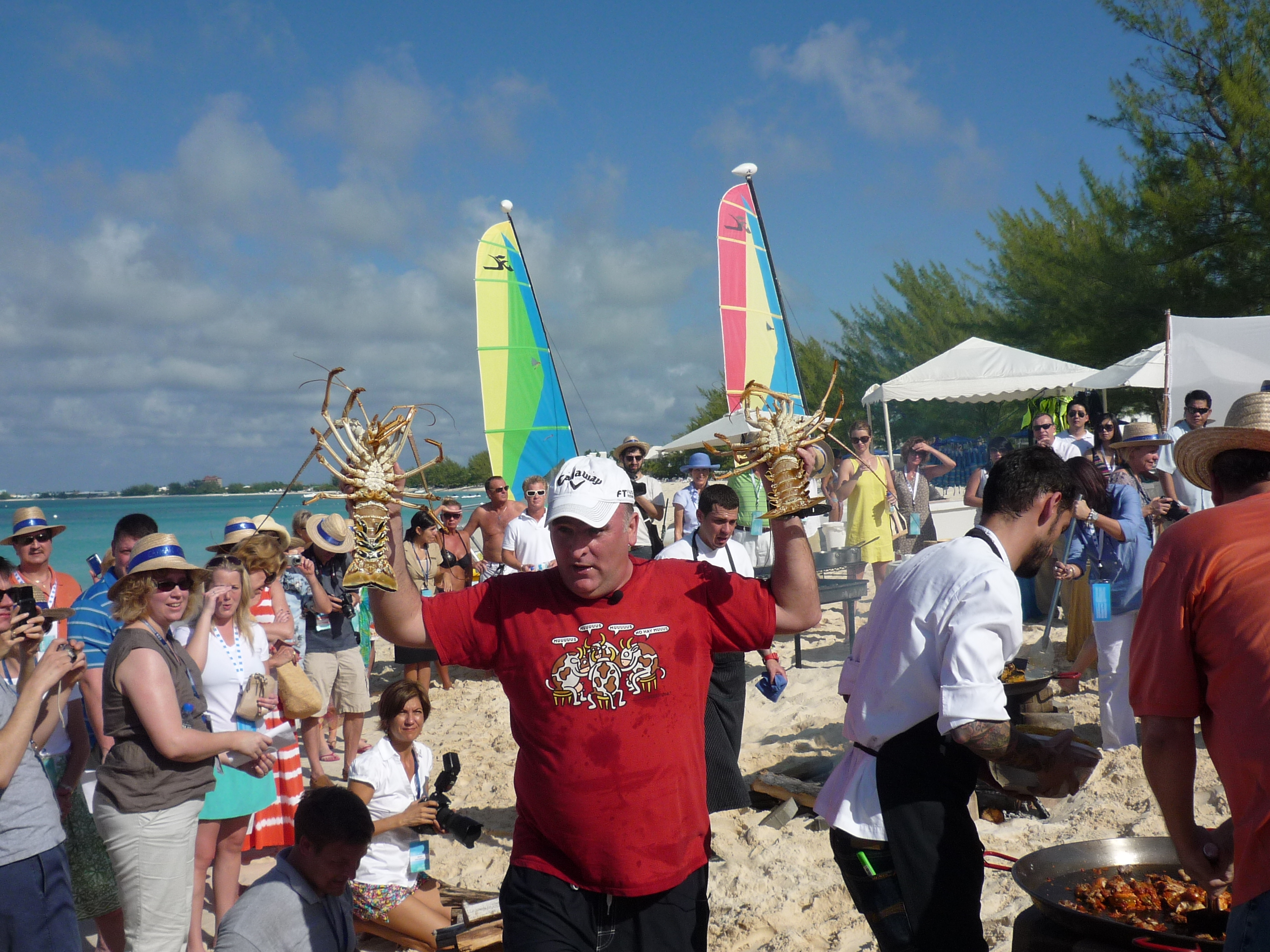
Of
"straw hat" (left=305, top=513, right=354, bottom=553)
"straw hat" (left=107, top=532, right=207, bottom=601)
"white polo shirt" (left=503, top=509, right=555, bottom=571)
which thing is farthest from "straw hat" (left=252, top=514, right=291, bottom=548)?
"white polo shirt" (left=503, top=509, right=555, bottom=571)

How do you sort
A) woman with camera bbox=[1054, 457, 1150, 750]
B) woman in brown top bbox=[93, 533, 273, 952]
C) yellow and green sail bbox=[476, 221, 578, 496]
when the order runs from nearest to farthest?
1. woman in brown top bbox=[93, 533, 273, 952]
2. woman with camera bbox=[1054, 457, 1150, 750]
3. yellow and green sail bbox=[476, 221, 578, 496]

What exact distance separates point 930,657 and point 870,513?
737cm

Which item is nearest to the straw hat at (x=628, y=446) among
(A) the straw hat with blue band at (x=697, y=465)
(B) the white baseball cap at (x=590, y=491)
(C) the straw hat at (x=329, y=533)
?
(A) the straw hat with blue band at (x=697, y=465)

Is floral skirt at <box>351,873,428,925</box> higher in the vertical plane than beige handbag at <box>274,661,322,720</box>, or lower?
lower

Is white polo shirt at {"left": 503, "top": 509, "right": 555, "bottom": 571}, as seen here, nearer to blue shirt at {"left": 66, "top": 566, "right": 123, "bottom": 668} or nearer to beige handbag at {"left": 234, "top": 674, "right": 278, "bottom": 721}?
beige handbag at {"left": 234, "top": 674, "right": 278, "bottom": 721}

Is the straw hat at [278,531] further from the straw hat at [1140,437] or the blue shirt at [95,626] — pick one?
the straw hat at [1140,437]

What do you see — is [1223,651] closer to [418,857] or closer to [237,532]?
[418,857]

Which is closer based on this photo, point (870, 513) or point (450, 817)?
point (450, 817)

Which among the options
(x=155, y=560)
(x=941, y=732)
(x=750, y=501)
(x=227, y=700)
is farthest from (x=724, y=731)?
(x=750, y=501)

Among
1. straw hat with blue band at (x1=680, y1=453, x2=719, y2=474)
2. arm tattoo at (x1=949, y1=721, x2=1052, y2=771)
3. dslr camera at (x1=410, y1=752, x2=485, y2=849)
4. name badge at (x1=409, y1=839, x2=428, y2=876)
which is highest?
straw hat with blue band at (x1=680, y1=453, x2=719, y2=474)

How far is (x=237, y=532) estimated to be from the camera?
20.4 feet

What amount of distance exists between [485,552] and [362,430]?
300 inches

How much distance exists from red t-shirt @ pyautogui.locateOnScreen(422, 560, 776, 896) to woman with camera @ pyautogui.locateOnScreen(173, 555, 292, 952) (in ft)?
6.89

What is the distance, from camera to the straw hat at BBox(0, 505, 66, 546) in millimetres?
5230
